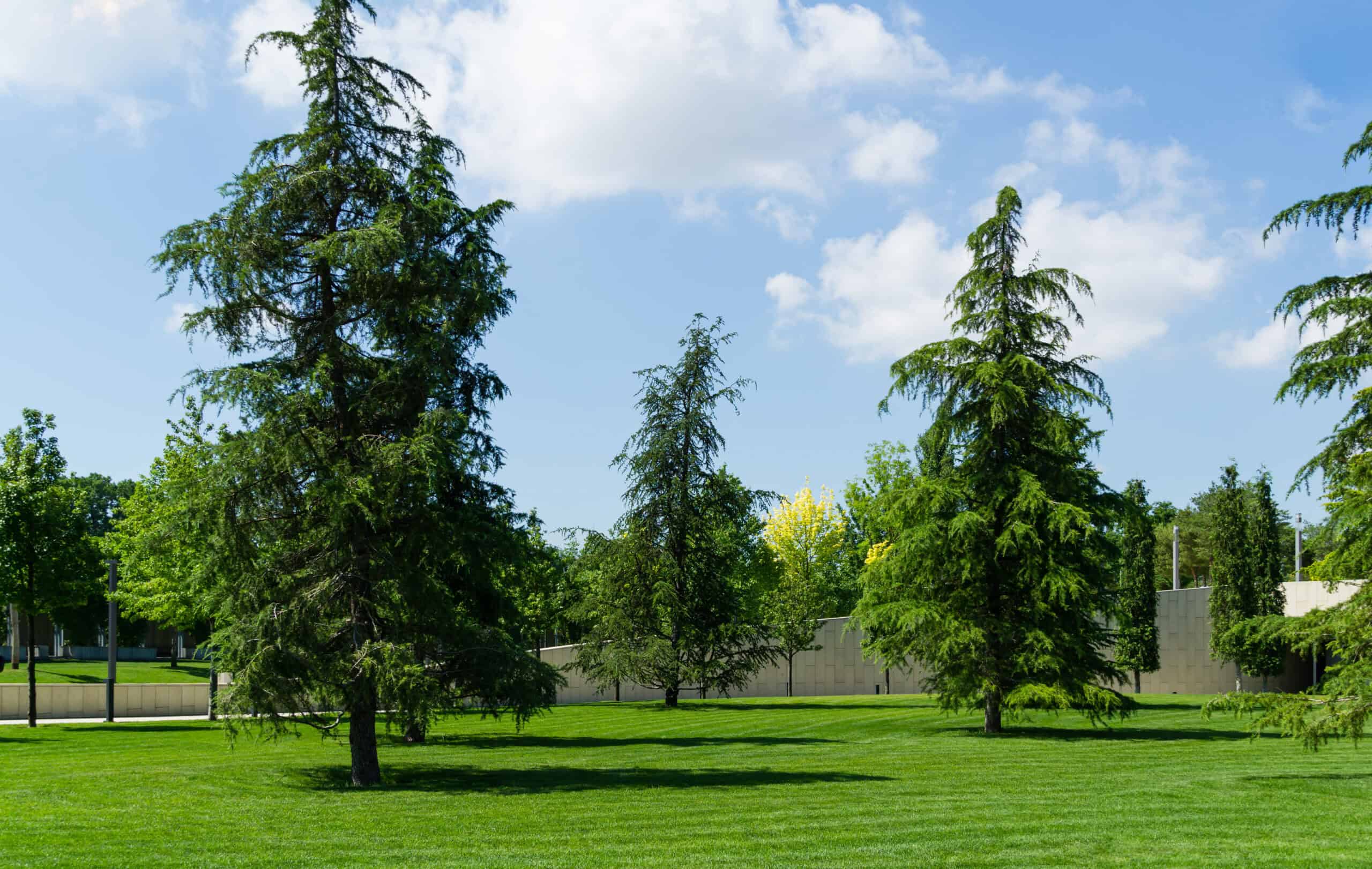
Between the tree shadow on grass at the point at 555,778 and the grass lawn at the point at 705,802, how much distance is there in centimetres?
8

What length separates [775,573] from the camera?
47.9 metres

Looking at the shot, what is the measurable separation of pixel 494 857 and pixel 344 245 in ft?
28.0

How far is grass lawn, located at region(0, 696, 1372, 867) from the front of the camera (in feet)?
33.7

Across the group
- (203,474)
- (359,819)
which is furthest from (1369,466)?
(203,474)

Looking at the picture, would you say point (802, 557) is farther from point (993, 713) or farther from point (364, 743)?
point (364, 743)

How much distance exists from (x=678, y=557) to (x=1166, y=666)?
22895mm

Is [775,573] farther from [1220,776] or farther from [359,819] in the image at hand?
[359,819]

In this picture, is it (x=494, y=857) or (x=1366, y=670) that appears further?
(x=1366, y=670)

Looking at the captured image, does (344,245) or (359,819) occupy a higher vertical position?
(344,245)

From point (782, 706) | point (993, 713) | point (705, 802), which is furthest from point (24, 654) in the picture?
point (705, 802)

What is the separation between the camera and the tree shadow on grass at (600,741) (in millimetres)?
21984

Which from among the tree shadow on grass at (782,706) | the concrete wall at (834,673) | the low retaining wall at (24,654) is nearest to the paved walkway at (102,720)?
the tree shadow on grass at (782,706)

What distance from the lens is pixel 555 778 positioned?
53.4 feet

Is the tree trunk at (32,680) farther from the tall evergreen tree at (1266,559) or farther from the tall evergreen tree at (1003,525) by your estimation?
the tall evergreen tree at (1266,559)
